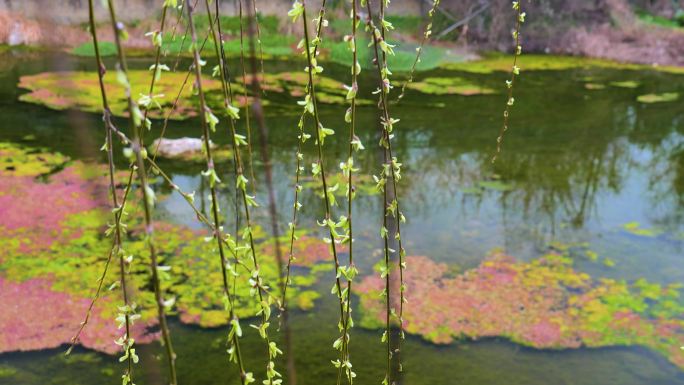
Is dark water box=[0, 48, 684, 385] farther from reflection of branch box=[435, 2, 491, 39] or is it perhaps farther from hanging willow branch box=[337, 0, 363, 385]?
reflection of branch box=[435, 2, 491, 39]

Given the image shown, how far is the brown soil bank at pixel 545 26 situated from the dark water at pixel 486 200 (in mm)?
1236

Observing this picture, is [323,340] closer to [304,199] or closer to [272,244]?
[272,244]

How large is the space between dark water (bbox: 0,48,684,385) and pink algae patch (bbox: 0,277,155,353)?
0.06 m

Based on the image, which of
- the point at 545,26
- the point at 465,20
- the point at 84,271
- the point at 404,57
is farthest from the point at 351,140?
the point at 545,26

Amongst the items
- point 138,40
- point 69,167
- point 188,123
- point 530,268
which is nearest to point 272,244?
point 530,268

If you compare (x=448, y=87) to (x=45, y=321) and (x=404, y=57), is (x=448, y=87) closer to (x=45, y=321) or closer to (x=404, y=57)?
(x=404, y=57)

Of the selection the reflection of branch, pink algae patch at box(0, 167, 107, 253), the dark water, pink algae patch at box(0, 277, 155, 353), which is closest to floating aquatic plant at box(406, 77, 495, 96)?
the dark water

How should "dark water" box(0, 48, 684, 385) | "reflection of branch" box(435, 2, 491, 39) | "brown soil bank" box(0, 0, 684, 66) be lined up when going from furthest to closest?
1. "reflection of branch" box(435, 2, 491, 39)
2. "brown soil bank" box(0, 0, 684, 66)
3. "dark water" box(0, 48, 684, 385)

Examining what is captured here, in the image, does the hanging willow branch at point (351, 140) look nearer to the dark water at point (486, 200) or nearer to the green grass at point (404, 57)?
the dark water at point (486, 200)

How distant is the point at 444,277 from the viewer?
2545 mm

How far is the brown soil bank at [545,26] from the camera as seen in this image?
7141 millimetres

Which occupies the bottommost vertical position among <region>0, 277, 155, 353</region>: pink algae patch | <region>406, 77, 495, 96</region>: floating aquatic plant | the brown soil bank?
<region>0, 277, 155, 353</region>: pink algae patch

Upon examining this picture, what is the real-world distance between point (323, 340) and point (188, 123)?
2.74 metres

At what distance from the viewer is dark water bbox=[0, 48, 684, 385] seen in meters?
2.03
